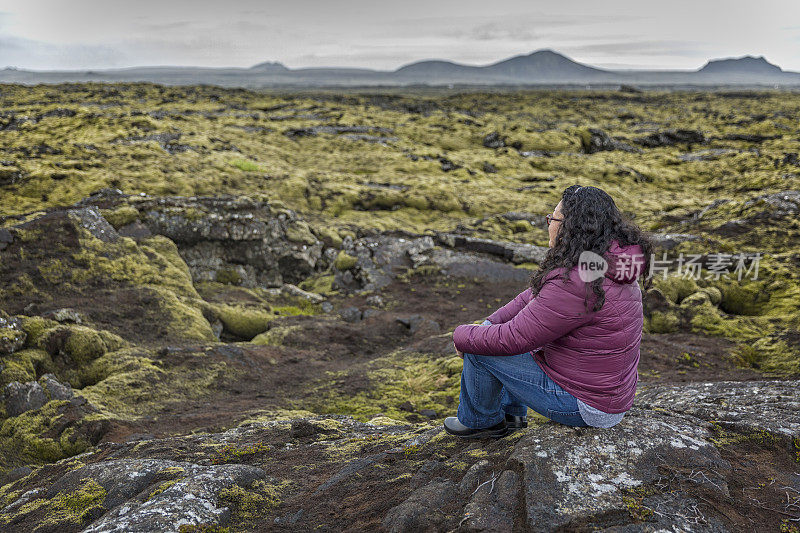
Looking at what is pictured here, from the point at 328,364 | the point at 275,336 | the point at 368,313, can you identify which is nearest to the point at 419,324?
the point at 368,313

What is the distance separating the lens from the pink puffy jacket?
15.0 feet

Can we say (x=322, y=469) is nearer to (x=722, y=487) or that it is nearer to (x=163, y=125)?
(x=722, y=487)

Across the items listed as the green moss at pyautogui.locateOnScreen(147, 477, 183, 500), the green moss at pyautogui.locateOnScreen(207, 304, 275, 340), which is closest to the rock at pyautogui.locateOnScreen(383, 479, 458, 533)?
the green moss at pyautogui.locateOnScreen(147, 477, 183, 500)

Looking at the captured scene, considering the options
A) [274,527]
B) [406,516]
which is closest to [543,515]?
[406,516]

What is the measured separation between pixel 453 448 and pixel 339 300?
12.7 metres

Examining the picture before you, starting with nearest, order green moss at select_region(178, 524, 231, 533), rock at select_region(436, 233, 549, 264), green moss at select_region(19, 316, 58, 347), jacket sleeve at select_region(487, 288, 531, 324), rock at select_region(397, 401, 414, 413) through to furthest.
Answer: green moss at select_region(178, 524, 231, 533)
jacket sleeve at select_region(487, 288, 531, 324)
rock at select_region(397, 401, 414, 413)
green moss at select_region(19, 316, 58, 347)
rock at select_region(436, 233, 549, 264)

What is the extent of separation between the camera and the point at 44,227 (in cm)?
1429

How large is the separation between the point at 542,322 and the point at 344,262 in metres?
15.9

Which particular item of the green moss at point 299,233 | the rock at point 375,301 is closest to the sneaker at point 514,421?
the rock at point 375,301

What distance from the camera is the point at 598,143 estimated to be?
5266 cm

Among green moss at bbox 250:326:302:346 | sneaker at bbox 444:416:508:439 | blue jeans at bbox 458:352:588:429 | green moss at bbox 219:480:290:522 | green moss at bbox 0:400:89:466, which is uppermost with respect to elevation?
blue jeans at bbox 458:352:588:429

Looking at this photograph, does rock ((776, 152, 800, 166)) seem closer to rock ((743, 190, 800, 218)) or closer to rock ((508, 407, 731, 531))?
rock ((743, 190, 800, 218))

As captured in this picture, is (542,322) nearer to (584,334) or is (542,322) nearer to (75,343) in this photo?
(584,334)

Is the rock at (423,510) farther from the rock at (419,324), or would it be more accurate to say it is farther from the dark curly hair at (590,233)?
the rock at (419,324)
